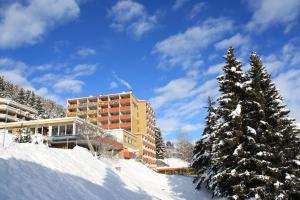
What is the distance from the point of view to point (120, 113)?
96000 mm

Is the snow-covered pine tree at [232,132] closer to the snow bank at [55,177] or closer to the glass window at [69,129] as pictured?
the snow bank at [55,177]

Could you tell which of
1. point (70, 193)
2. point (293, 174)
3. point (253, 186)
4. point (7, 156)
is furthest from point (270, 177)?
point (7, 156)

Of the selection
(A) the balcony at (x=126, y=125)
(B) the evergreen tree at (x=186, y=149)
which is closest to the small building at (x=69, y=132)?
(A) the balcony at (x=126, y=125)

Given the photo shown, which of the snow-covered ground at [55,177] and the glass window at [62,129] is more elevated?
the glass window at [62,129]

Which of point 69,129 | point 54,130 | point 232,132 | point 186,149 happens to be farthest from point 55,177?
point 186,149

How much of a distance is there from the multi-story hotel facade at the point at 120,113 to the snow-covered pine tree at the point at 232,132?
63240 millimetres

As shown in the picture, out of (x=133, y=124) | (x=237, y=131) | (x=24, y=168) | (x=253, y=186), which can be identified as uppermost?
(x=133, y=124)

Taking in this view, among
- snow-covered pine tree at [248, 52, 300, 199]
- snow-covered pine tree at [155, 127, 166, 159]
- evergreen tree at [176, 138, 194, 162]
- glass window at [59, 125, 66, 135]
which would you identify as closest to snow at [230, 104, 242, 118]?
snow-covered pine tree at [248, 52, 300, 199]

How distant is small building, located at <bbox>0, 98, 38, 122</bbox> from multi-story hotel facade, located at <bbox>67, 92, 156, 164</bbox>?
43.9 feet

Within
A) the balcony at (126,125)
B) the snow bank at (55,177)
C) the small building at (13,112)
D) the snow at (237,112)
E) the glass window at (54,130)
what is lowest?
the snow bank at (55,177)

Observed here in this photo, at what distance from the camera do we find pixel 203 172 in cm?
4084

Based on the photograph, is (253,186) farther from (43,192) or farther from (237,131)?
(43,192)

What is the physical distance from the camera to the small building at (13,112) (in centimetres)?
9056

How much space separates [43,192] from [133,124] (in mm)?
78762
